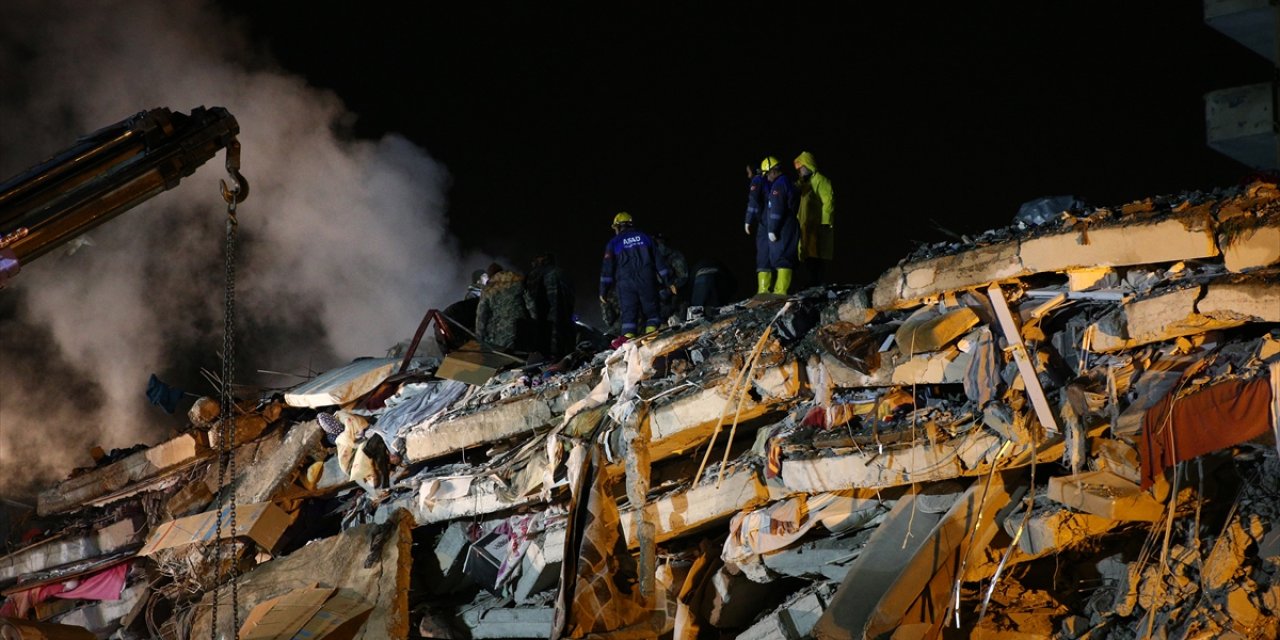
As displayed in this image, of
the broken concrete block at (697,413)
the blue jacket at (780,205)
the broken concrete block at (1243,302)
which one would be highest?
the blue jacket at (780,205)

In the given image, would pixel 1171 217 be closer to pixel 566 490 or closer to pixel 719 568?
pixel 719 568

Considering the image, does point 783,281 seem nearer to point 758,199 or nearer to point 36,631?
point 758,199

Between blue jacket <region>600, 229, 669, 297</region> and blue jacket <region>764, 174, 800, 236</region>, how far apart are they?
5.14 ft

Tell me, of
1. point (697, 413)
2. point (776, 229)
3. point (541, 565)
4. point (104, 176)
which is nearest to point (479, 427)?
point (541, 565)

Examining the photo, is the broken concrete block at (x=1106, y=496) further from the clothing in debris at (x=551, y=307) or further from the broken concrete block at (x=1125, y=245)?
the clothing in debris at (x=551, y=307)

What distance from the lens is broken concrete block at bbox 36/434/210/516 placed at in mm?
14328

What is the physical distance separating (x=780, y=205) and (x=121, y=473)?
999 centimetres

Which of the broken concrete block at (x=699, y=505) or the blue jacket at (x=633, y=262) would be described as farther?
the blue jacket at (x=633, y=262)

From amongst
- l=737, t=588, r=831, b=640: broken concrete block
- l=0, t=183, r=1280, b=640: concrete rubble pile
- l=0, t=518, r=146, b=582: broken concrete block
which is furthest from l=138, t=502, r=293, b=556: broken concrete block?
l=737, t=588, r=831, b=640: broken concrete block

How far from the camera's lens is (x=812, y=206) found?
446 inches

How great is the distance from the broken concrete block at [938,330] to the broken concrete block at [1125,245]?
21.8 inches

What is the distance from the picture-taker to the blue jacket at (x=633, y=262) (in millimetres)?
11867

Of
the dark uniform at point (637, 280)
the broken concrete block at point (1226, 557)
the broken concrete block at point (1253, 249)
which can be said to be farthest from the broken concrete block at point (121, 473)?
the broken concrete block at point (1253, 249)

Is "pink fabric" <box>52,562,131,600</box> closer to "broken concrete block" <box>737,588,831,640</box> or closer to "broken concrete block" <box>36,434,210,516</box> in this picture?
"broken concrete block" <box>36,434,210,516</box>
